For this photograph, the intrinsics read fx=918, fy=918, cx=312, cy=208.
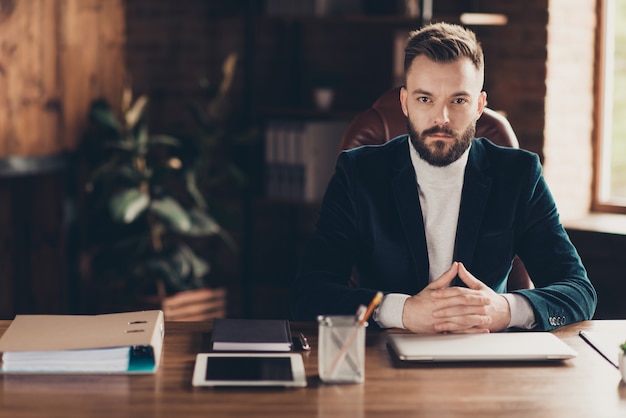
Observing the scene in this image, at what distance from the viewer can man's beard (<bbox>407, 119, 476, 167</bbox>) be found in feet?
6.89

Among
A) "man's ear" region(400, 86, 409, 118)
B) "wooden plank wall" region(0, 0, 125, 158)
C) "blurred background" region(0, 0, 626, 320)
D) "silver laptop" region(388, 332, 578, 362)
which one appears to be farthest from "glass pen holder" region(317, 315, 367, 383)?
"wooden plank wall" region(0, 0, 125, 158)

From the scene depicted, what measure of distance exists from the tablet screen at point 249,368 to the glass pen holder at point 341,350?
0.21 feet

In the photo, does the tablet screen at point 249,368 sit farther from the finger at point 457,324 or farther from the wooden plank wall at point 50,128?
the wooden plank wall at point 50,128

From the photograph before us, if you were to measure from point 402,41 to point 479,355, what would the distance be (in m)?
2.49

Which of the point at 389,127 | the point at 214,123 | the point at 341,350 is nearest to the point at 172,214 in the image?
the point at 214,123

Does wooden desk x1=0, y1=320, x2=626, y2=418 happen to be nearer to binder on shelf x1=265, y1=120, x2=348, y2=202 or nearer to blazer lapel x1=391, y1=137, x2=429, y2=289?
blazer lapel x1=391, y1=137, x2=429, y2=289

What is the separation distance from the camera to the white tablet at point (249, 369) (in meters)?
1.48

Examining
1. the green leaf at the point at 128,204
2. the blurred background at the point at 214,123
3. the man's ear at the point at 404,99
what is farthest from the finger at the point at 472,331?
the green leaf at the point at 128,204

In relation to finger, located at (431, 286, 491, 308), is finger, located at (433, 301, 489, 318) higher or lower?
lower

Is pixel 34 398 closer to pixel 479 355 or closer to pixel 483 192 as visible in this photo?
pixel 479 355

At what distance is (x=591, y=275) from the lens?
139 inches

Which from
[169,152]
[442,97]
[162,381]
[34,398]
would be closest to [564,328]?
[442,97]

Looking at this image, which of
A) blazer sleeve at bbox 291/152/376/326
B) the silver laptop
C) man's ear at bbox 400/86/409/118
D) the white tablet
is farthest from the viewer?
man's ear at bbox 400/86/409/118

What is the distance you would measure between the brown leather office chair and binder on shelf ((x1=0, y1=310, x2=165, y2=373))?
896 millimetres
